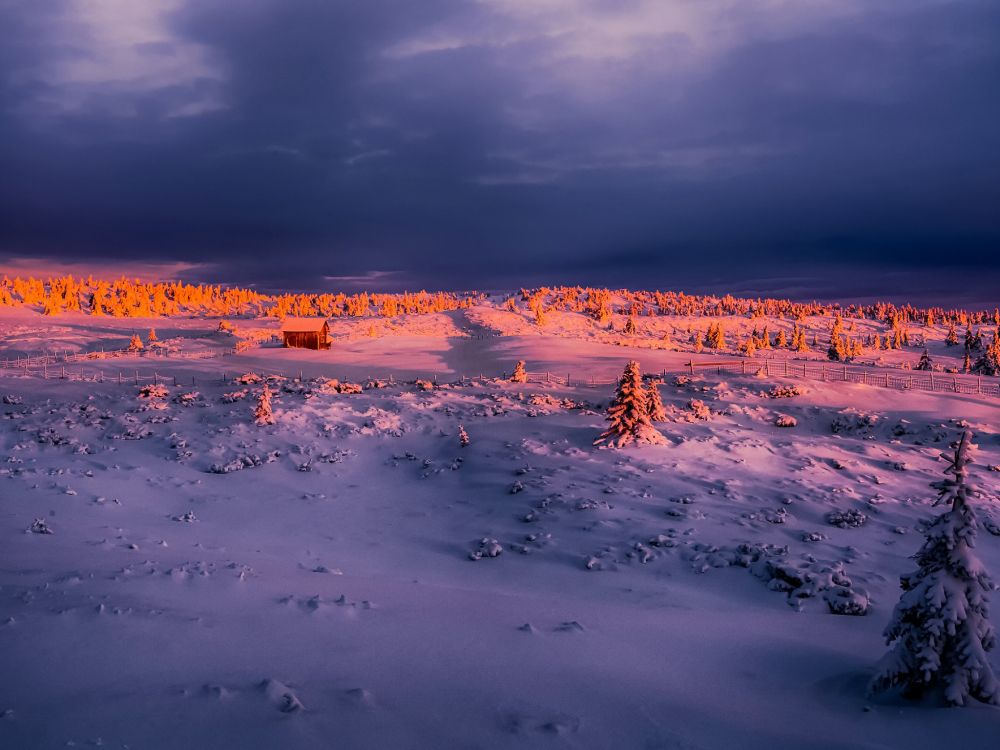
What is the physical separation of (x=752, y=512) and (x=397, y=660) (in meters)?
13.2

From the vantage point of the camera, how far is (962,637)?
23.9 feet

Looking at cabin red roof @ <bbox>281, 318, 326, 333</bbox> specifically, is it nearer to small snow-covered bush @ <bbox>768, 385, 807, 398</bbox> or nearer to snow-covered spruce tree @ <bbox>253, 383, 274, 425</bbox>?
snow-covered spruce tree @ <bbox>253, 383, 274, 425</bbox>

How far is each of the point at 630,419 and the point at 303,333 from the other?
5961cm

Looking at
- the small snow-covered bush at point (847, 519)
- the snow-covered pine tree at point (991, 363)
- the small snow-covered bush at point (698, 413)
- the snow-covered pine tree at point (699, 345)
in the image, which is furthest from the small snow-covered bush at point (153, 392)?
the snow-covered pine tree at point (991, 363)

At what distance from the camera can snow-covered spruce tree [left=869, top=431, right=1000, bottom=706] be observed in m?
7.18

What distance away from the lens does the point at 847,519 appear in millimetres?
17328

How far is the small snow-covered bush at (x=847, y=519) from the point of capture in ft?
56.2

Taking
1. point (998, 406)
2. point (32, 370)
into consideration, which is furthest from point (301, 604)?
point (32, 370)

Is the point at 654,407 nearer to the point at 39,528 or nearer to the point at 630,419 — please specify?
the point at 630,419

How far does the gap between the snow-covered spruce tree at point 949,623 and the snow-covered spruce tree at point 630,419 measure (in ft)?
57.0

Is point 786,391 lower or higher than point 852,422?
higher

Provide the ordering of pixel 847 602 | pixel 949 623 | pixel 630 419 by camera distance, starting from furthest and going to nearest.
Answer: pixel 630 419, pixel 847 602, pixel 949 623

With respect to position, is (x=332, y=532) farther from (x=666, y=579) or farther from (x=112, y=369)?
(x=112, y=369)

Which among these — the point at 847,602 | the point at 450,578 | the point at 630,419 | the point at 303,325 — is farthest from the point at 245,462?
the point at 303,325
